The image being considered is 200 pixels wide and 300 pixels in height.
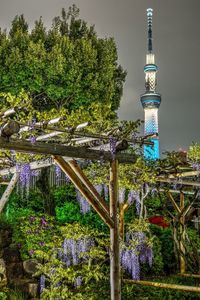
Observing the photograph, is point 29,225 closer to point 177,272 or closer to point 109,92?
point 177,272

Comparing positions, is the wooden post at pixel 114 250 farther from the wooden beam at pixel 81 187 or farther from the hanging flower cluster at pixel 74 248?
the hanging flower cluster at pixel 74 248

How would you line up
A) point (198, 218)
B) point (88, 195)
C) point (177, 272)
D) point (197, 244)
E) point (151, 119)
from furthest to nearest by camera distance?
1. point (151, 119)
2. point (198, 218)
3. point (197, 244)
4. point (177, 272)
5. point (88, 195)

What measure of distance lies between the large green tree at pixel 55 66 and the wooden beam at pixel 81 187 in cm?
799

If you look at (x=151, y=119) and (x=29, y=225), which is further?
(x=151, y=119)

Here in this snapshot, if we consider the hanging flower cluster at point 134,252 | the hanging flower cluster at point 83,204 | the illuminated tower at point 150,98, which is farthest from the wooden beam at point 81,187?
the illuminated tower at point 150,98

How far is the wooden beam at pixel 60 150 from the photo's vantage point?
527 centimetres

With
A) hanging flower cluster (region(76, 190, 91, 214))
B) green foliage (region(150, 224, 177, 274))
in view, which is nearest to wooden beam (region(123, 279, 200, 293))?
hanging flower cluster (region(76, 190, 91, 214))

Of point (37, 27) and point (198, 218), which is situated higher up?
point (37, 27)

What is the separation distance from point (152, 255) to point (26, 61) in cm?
709

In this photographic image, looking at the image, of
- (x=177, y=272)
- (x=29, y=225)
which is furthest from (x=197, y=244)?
(x=29, y=225)

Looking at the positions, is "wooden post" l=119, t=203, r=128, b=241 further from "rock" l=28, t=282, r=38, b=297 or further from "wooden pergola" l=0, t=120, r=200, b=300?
"wooden pergola" l=0, t=120, r=200, b=300

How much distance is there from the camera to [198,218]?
46.5 ft

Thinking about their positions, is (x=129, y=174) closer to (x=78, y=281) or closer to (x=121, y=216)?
(x=121, y=216)

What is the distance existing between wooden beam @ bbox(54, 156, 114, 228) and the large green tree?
26.2 feet
